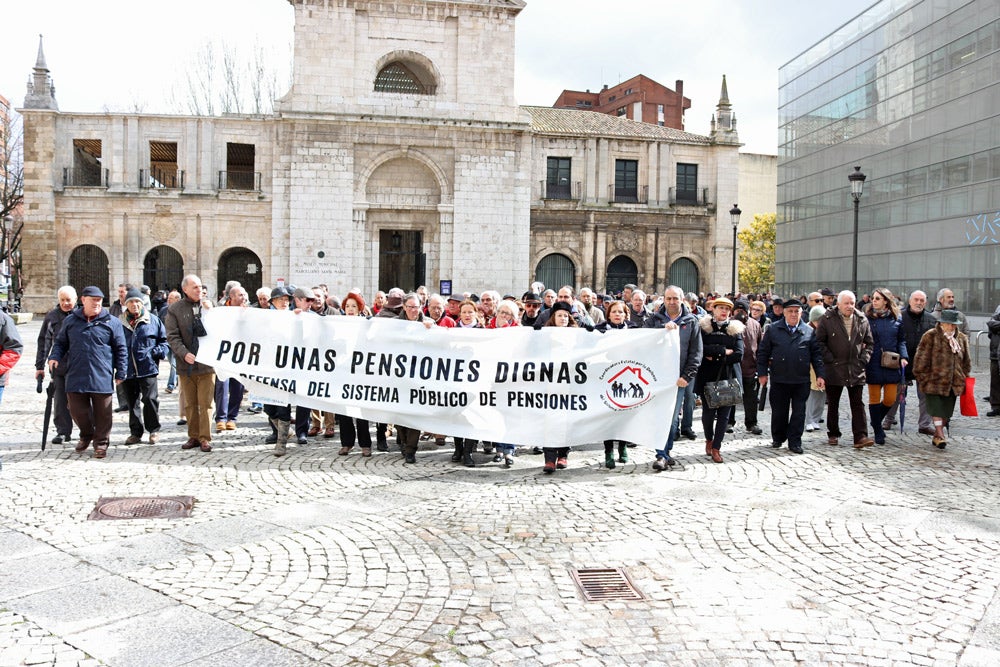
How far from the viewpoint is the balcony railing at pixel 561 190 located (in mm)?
41250

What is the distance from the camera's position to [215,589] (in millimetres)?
5402

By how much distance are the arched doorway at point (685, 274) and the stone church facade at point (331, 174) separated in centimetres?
884

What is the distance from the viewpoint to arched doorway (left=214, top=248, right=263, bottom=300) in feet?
125

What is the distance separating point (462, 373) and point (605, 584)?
14.5 feet

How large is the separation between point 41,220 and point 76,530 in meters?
35.4

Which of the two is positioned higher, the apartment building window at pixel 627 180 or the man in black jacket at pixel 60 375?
the apartment building window at pixel 627 180

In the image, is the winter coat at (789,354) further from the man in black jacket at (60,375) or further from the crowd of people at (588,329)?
the man in black jacket at (60,375)

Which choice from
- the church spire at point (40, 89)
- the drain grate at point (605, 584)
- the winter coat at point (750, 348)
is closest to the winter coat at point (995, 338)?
the winter coat at point (750, 348)

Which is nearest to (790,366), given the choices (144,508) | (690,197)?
(144,508)

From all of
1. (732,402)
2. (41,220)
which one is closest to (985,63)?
(732,402)

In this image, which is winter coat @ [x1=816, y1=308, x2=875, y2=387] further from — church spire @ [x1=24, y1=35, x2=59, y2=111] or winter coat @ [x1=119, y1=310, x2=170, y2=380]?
church spire @ [x1=24, y1=35, x2=59, y2=111]

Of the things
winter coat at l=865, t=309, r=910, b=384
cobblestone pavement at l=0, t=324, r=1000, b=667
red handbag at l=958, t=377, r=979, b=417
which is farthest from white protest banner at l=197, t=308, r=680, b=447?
red handbag at l=958, t=377, r=979, b=417

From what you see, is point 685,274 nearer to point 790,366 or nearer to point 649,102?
point 790,366

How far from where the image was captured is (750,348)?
12539mm
